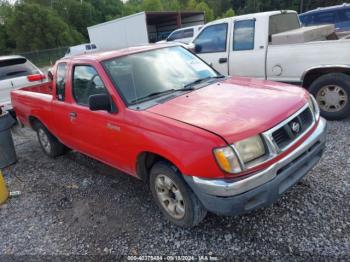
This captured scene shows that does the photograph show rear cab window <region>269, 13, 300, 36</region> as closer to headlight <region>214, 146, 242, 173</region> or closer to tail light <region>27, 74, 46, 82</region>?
headlight <region>214, 146, 242, 173</region>

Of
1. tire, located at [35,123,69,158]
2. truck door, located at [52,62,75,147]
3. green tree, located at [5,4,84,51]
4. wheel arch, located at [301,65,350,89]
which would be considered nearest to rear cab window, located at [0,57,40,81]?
tire, located at [35,123,69,158]

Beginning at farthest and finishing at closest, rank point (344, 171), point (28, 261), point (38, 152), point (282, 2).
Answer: point (282, 2) → point (38, 152) → point (344, 171) → point (28, 261)

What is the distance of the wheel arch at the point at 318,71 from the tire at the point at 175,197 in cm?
352

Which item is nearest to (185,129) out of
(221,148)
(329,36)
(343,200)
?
(221,148)

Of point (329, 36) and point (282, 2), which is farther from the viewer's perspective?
point (282, 2)

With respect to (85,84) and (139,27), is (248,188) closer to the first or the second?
(85,84)

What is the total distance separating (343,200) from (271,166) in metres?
1.26

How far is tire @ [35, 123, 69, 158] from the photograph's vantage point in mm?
5336

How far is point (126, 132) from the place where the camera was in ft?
10.7

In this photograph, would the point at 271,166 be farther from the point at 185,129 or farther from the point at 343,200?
the point at 343,200

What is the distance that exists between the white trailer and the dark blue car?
10076 millimetres

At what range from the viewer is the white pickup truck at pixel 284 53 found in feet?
16.9

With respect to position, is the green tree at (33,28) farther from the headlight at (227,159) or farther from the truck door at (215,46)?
the headlight at (227,159)

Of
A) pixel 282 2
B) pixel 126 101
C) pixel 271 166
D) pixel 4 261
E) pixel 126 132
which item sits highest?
pixel 282 2
